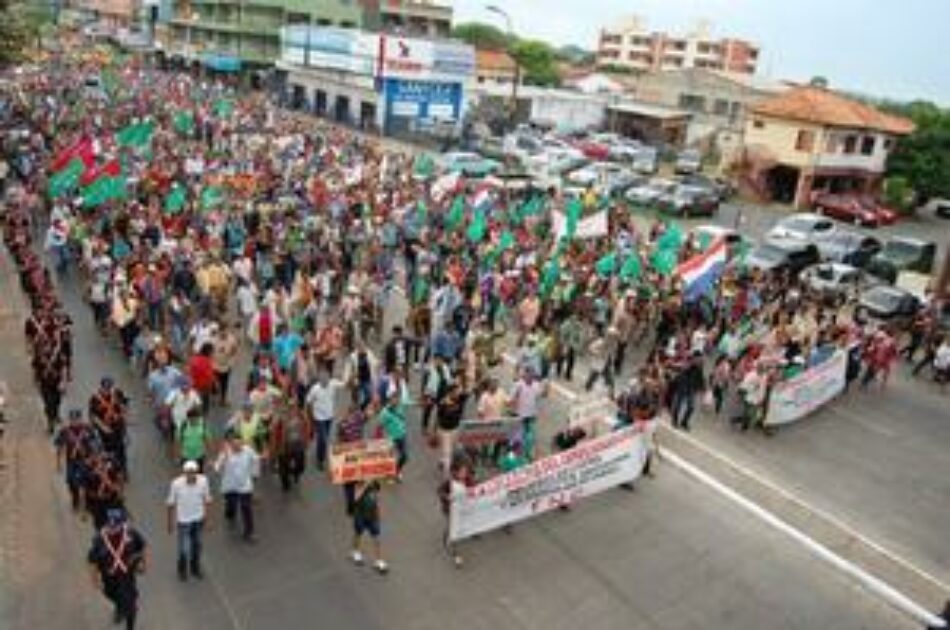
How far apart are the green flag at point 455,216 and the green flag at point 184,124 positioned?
19.0m

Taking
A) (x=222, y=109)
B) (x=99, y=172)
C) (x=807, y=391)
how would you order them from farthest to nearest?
(x=222, y=109) < (x=99, y=172) < (x=807, y=391)

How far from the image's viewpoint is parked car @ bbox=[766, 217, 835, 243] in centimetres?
3569

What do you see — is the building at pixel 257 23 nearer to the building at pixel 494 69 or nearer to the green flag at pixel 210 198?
the building at pixel 494 69

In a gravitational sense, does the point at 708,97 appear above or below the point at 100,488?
above

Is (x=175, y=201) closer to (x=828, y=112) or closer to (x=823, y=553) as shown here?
(x=823, y=553)

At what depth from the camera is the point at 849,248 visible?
3428 centimetres

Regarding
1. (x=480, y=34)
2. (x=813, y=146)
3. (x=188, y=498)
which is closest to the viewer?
(x=188, y=498)

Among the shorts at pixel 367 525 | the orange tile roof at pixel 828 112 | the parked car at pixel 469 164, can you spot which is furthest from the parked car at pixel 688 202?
the shorts at pixel 367 525

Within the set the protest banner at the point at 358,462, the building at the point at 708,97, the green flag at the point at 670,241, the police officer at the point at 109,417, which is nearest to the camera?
the protest banner at the point at 358,462

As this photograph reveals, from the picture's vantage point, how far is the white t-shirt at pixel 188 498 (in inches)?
410

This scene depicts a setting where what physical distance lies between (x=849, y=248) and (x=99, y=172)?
24.4 meters

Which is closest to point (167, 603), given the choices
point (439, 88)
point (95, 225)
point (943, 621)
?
point (943, 621)

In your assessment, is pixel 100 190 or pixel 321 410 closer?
pixel 321 410

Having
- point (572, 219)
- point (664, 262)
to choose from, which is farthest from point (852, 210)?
point (664, 262)
